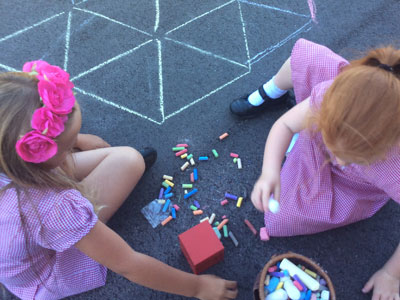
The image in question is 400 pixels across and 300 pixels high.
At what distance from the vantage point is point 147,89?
1683mm

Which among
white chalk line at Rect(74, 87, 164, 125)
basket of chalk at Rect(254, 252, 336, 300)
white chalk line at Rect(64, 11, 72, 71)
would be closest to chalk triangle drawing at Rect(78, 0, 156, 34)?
white chalk line at Rect(64, 11, 72, 71)

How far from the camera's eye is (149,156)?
4.69 feet

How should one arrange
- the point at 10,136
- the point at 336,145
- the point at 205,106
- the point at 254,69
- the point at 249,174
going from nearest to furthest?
the point at 10,136
the point at 336,145
the point at 249,174
the point at 205,106
the point at 254,69

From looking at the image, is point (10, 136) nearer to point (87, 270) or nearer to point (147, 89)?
point (87, 270)

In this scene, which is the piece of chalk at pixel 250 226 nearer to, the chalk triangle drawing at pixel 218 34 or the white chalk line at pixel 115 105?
the white chalk line at pixel 115 105

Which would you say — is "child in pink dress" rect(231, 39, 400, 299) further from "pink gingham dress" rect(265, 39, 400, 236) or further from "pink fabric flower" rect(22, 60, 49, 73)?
"pink fabric flower" rect(22, 60, 49, 73)

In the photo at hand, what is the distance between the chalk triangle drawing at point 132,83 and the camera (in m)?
1.64

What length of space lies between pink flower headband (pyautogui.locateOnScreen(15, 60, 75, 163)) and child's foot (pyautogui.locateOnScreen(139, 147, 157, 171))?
642 mm

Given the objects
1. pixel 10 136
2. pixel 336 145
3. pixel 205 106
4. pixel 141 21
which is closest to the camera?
pixel 10 136

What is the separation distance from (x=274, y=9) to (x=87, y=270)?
1697 millimetres

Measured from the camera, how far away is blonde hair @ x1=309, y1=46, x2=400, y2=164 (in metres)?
0.75

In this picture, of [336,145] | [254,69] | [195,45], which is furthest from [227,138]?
[336,145]

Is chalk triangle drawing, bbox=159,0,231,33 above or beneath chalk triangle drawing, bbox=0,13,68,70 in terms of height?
above

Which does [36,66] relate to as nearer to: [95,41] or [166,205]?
[166,205]
